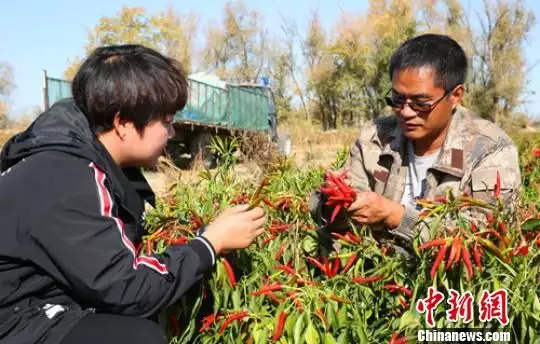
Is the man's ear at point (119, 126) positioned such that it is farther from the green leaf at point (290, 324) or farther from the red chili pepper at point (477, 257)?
the red chili pepper at point (477, 257)

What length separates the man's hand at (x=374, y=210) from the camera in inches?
81.5

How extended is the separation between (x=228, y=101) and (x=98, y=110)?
1246 centimetres

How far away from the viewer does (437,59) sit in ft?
7.84

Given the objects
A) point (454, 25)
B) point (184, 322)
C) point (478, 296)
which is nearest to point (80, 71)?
point (184, 322)

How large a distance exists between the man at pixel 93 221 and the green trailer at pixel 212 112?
31.5ft

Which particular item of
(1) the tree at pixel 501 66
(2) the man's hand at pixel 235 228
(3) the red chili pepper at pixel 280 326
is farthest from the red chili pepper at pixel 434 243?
(1) the tree at pixel 501 66

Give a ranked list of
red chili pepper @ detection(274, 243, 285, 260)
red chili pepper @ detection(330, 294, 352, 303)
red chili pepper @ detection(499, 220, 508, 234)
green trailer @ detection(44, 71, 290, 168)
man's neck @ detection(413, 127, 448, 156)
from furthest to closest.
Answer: green trailer @ detection(44, 71, 290, 168) < man's neck @ detection(413, 127, 448, 156) < red chili pepper @ detection(274, 243, 285, 260) < red chili pepper @ detection(330, 294, 352, 303) < red chili pepper @ detection(499, 220, 508, 234)

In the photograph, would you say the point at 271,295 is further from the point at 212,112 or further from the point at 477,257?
the point at 212,112

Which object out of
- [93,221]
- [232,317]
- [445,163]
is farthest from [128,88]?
[445,163]

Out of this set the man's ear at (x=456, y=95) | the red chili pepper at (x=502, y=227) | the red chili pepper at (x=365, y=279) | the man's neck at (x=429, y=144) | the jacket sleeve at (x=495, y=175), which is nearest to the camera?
the red chili pepper at (x=502, y=227)

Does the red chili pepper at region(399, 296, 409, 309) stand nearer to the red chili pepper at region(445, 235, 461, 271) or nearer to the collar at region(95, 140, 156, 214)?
the red chili pepper at region(445, 235, 461, 271)

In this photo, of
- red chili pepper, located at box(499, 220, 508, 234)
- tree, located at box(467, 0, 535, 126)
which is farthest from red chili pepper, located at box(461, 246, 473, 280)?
tree, located at box(467, 0, 535, 126)

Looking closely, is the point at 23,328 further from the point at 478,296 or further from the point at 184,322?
the point at 478,296

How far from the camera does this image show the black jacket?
1.56 metres
